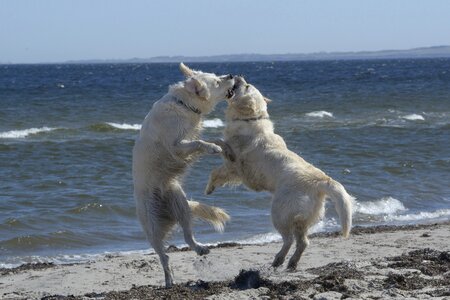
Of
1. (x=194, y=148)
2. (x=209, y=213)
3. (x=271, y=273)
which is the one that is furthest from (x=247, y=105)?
(x=271, y=273)

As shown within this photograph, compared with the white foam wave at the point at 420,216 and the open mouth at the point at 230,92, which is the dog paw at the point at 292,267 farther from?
the white foam wave at the point at 420,216

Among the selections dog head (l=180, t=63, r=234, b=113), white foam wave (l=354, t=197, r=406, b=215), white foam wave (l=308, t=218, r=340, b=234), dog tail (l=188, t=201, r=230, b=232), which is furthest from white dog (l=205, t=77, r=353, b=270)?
white foam wave (l=354, t=197, r=406, b=215)

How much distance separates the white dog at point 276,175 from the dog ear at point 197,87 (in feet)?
1.75

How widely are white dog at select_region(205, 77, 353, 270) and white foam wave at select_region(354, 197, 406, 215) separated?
204 inches

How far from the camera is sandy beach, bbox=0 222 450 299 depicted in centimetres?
652

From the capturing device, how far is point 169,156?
7520mm

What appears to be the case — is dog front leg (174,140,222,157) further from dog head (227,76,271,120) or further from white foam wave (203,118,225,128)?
white foam wave (203,118,225,128)

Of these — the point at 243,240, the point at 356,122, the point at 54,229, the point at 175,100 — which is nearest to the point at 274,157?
the point at 175,100

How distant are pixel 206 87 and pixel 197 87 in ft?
0.33

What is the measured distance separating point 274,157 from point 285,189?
40 cm

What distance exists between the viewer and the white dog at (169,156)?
7.45m

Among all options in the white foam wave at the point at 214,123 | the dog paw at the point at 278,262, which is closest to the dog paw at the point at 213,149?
the dog paw at the point at 278,262

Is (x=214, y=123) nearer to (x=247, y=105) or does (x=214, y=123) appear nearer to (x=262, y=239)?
(x=262, y=239)

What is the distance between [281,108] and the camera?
110ft
